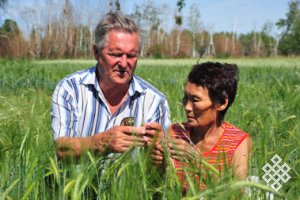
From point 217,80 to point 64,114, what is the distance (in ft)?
1.98


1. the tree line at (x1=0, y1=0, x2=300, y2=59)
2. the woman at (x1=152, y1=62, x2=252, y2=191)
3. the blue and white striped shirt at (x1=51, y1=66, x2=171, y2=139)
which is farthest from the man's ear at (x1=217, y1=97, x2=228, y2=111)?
the tree line at (x1=0, y1=0, x2=300, y2=59)

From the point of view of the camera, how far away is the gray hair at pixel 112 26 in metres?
1.89

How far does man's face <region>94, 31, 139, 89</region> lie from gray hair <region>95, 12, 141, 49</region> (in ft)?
0.09

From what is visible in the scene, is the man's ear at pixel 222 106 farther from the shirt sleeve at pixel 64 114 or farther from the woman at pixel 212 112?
the shirt sleeve at pixel 64 114

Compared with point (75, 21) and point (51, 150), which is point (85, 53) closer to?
point (75, 21)

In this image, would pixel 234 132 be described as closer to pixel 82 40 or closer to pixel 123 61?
pixel 123 61

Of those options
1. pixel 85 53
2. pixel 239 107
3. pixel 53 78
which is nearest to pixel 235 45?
pixel 85 53

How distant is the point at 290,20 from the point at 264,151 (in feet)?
177

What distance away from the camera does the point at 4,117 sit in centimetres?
192

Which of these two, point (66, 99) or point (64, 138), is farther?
point (66, 99)

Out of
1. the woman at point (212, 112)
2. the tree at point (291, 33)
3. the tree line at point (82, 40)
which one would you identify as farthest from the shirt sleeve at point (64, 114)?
the tree at point (291, 33)

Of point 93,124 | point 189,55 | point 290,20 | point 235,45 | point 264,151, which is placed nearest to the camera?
point 264,151

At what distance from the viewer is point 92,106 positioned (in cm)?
189

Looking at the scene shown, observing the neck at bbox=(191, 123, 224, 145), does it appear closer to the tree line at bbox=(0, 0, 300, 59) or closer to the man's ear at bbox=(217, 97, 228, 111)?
the man's ear at bbox=(217, 97, 228, 111)
